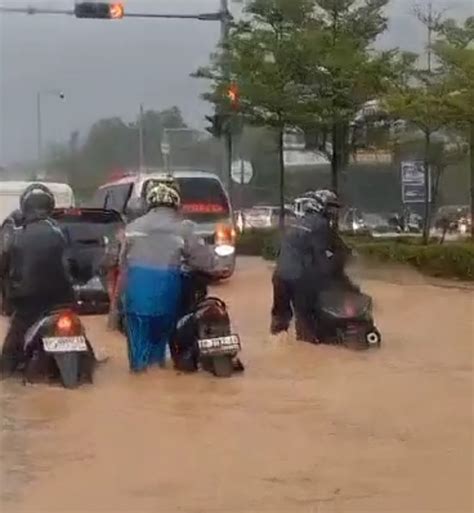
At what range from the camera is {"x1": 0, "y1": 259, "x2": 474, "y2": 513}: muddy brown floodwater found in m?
7.55

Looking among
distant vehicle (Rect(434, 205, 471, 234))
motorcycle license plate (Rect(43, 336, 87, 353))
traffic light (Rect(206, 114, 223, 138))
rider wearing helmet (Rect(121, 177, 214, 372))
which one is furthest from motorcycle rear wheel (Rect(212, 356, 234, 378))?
traffic light (Rect(206, 114, 223, 138))

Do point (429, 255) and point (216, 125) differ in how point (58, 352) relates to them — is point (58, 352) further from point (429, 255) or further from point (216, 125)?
point (216, 125)

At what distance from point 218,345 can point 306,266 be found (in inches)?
96.7

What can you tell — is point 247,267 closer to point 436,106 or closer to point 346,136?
point 436,106

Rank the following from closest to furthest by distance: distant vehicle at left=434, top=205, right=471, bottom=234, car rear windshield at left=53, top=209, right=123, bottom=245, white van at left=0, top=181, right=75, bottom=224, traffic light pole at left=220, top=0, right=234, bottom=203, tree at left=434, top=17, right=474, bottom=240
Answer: car rear windshield at left=53, top=209, right=123, bottom=245, white van at left=0, top=181, right=75, bottom=224, tree at left=434, top=17, right=474, bottom=240, traffic light pole at left=220, top=0, right=234, bottom=203, distant vehicle at left=434, top=205, right=471, bottom=234

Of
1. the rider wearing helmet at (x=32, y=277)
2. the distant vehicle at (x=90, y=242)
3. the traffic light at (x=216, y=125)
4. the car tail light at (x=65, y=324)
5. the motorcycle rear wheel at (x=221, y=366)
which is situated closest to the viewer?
the car tail light at (x=65, y=324)

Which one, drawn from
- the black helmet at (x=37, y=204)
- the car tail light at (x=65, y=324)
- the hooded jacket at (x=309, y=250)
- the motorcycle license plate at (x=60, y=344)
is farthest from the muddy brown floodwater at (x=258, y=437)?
the black helmet at (x=37, y=204)

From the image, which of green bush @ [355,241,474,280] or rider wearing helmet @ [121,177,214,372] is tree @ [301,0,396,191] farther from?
rider wearing helmet @ [121,177,214,372]

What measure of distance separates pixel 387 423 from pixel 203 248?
8.04ft

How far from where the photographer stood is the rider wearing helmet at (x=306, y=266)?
1330 cm

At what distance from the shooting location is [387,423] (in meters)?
9.62

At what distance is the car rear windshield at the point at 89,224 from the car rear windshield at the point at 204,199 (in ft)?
12.0

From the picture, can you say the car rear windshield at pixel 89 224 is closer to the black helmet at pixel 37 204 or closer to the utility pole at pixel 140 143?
the black helmet at pixel 37 204

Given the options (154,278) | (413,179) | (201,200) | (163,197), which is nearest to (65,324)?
(154,278)
